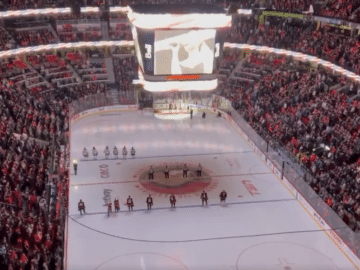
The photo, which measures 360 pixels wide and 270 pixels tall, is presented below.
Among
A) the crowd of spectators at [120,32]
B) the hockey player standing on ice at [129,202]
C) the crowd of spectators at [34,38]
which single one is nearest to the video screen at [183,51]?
the hockey player standing on ice at [129,202]

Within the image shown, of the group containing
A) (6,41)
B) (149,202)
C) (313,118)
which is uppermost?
(6,41)

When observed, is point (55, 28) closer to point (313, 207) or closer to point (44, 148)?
point (44, 148)

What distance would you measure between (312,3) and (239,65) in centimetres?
804

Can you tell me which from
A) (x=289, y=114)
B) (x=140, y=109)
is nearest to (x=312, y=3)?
(x=289, y=114)

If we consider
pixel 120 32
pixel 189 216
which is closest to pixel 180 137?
pixel 189 216

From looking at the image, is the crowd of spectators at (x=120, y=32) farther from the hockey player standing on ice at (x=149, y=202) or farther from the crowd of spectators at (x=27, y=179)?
the hockey player standing on ice at (x=149, y=202)

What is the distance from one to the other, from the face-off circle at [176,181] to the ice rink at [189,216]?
0.17ft

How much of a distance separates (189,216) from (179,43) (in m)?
9.53

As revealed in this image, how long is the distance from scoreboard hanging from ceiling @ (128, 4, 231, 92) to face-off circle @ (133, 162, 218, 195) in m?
4.68

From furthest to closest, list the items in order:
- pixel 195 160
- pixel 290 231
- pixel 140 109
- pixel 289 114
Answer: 1. pixel 140 109
2. pixel 289 114
3. pixel 195 160
4. pixel 290 231

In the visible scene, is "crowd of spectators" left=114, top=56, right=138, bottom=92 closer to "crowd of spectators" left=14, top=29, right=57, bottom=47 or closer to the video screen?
"crowd of spectators" left=14, top=29, right=57, bottom=47

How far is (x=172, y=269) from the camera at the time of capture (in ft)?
54.2

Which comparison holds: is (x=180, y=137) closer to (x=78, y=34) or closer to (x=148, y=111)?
(x=148, y=111)

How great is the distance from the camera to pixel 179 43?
81.4 ft
